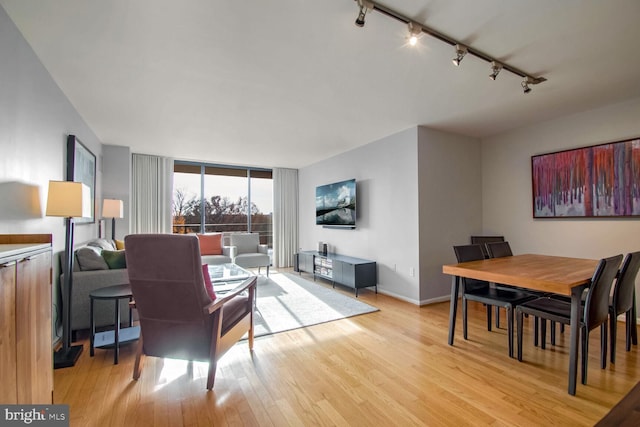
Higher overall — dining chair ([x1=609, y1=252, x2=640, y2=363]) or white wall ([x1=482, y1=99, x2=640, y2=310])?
white wall ([x1=482, y1=99, x2=640, y2=310])

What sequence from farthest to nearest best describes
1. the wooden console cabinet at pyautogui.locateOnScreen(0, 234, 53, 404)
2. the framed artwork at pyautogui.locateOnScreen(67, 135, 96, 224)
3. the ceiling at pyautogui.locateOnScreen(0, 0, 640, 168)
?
the framed artwork at pyautogui.locateOnScreen(67, 135, 96, 224) → the ceiling at pyautogui.locateOnScreen(0, 0, 640, 168) → the wooden console cabinet at pyautogui.locateOnScreen(0, 234, 53, 404)

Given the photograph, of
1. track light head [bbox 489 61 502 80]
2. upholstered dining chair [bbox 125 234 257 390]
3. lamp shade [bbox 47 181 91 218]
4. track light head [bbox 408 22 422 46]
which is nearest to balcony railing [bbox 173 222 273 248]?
lamp shade [bbox 47 181 91 218]

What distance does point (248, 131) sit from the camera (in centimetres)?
411

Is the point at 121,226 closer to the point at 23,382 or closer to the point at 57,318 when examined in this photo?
the point at 57,318

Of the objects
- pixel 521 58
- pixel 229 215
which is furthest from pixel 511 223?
pixel 229 215

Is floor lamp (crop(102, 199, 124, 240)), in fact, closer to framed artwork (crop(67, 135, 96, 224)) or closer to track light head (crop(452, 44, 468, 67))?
framed artwork (crop(67, 135, 96, 224))

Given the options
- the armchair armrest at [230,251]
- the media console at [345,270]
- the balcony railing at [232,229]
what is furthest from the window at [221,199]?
the media console at [345,270]

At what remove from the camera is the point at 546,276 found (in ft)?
6.84

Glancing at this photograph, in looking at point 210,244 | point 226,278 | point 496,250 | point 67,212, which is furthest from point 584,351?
point 210,244

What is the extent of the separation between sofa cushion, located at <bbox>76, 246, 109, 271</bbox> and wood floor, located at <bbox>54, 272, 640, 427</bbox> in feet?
2.26

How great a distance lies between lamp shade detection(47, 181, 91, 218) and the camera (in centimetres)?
216

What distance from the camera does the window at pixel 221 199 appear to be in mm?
6148

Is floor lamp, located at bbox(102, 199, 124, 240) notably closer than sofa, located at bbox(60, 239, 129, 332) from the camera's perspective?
No

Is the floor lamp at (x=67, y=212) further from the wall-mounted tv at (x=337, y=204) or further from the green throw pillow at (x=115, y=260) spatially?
the wall-mounted tv at (x=337, y=204)
